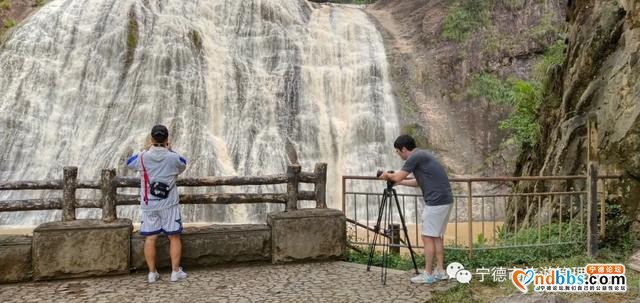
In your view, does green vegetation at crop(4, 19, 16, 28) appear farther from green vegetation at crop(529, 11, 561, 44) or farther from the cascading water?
green vegetation at crop(529, 11, 561, 44)

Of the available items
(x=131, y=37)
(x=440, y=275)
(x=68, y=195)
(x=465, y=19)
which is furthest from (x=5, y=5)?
(x=440, y=275)

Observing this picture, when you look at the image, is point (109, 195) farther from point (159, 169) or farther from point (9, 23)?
point (9, 23)

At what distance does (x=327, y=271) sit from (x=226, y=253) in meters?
1.52

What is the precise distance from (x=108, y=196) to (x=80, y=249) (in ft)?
2.62

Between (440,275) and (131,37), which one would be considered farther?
(131,37)

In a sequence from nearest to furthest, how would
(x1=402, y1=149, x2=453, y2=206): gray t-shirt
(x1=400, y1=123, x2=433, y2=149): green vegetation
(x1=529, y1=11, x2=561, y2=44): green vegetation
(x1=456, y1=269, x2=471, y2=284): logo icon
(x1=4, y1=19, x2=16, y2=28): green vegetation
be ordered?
(x1=402, y1=149, x2=453, y2=206): gray t-shirt < (x1=456, y1=269, x2=471, y2=284): logo icon < (x1=400, y1=123, x2=433, y2=149): green vegetation < (x1=529, y1=11, x2=561, y2=44): green vegetation < (x1=4, y1=19, x2=16, y2=28): green vegetation

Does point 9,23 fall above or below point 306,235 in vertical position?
above

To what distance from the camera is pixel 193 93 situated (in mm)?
17703

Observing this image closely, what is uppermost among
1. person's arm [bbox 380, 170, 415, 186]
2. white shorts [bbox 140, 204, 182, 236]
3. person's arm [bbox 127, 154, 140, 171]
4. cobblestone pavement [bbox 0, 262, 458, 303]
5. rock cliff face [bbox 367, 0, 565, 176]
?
rock cliff face [bbox 367, 0, 565, 176]

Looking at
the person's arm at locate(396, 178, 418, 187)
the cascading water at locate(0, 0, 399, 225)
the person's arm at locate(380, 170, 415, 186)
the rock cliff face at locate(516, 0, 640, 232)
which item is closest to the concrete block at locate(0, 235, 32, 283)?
the person's arm at locate(380, 170, 415, 186)

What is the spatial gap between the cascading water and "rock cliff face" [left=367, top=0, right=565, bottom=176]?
1276 mm

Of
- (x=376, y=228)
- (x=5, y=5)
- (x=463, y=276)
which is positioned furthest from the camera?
(x=5, y=5)

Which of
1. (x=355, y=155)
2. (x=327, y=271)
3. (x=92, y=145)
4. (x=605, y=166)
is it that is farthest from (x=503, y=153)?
(x=92, y=145)

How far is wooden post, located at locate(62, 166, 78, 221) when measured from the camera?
6.86 metres
